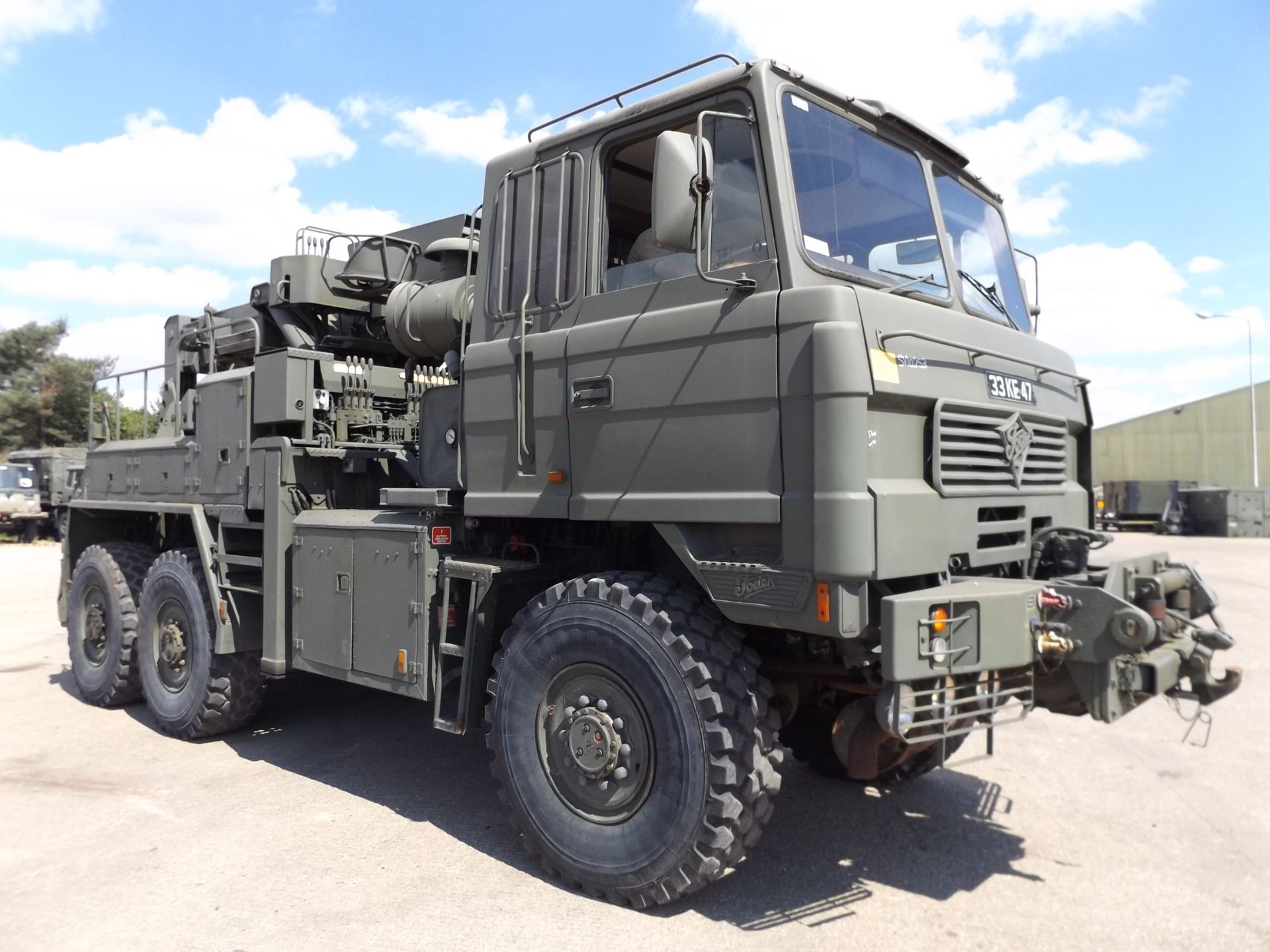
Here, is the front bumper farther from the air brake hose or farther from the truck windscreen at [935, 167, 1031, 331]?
the truck windscreen at [935, 167, 1031, 331]

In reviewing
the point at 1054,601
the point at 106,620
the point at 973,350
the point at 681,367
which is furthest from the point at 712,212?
the point at 106,620

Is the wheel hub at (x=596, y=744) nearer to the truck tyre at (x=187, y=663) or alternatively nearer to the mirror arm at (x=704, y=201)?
the mirror arm at (x=704, y=201)

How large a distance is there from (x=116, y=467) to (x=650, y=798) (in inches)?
227

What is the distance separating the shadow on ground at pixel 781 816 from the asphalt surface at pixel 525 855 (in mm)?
17

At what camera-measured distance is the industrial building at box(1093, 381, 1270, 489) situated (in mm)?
41125

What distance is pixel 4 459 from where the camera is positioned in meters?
34.0

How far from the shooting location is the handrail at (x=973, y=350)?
3.59 meters

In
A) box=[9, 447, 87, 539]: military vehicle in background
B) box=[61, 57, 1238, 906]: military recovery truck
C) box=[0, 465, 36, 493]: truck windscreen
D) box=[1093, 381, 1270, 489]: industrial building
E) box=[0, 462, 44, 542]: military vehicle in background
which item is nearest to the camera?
box=[61, 57, 1238, 906]: military recovery truck

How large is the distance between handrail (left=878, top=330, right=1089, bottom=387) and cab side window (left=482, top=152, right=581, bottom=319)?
1.47m

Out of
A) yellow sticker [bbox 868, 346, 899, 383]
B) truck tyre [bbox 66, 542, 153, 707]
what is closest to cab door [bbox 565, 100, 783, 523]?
yellow sticker [bbox 868, 346, 899, 383]

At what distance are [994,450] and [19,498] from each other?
2818cm

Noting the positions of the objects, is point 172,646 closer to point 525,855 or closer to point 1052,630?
point 525,855

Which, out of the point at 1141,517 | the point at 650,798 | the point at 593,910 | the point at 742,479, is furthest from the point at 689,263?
the point at 1141,517

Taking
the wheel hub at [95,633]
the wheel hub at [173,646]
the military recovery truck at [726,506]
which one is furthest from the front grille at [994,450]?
the wheel hub at [95,633]
